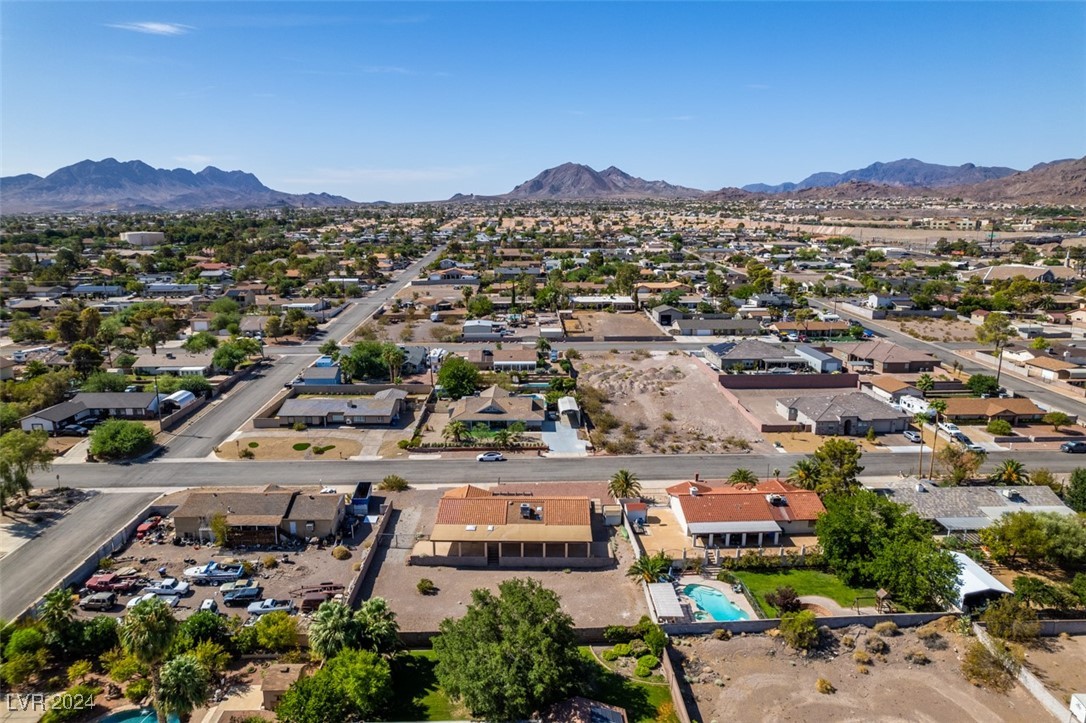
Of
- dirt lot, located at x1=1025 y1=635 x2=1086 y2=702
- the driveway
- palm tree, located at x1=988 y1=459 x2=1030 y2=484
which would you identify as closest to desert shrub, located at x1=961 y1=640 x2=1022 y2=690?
dirt lot, located at x1=1025 y1=635 x2=1086 y2=702

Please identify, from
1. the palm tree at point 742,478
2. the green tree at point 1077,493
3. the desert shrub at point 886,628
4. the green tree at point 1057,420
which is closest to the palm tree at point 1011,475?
the green tree at point 1077,493

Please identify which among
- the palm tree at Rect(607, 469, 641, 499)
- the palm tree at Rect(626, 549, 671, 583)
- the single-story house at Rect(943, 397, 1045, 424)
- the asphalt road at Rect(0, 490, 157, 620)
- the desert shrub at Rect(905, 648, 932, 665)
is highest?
the single-story house at Rect(943, 397, 1045, 424)

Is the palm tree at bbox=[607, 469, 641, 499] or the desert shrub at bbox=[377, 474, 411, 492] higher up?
the palm tree at bbox=[607, 469, 641, 499]

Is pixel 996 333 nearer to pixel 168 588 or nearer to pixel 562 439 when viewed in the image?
pixel 562 439

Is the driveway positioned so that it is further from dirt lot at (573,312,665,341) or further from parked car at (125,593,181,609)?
dirt lot at (573,312,665,341)

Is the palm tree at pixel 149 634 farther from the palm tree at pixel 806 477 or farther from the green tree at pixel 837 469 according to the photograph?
the green tree at pixel 837 469
